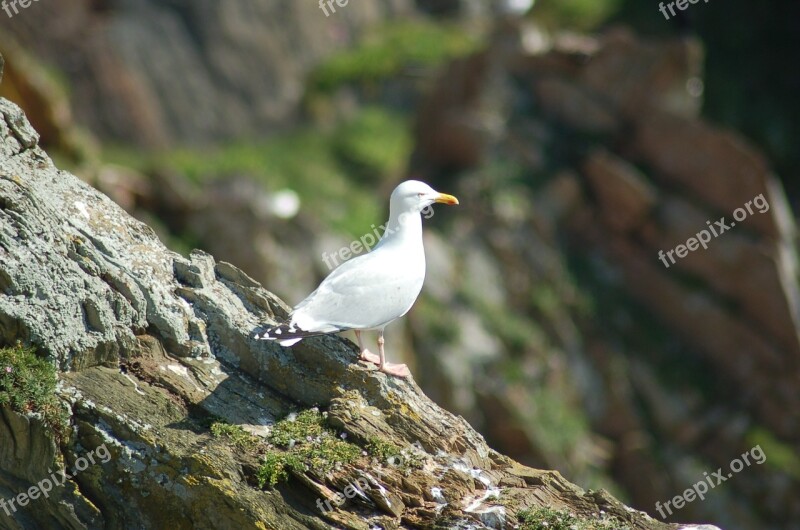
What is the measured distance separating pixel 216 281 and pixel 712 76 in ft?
81.1

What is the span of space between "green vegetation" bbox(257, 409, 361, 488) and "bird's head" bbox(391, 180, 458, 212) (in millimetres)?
2342

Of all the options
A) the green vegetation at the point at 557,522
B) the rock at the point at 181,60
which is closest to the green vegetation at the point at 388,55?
the rock at the point at 181,60

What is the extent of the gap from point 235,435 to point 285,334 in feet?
3.02

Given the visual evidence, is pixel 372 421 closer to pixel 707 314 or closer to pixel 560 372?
pixel 560 372

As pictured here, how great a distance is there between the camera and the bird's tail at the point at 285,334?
294 inches

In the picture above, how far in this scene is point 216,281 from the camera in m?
9.09

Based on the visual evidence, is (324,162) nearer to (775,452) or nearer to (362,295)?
(775,452)

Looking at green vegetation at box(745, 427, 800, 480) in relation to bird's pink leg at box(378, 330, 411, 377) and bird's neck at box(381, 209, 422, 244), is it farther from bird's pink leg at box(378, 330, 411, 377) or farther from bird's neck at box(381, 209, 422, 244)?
bird's pink leg at box(378, 330, 411, 377)

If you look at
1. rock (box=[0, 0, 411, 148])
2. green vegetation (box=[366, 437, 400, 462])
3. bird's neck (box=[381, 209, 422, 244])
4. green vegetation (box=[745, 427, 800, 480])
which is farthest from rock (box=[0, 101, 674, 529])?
rock (box=[0, 0, 411, 148])

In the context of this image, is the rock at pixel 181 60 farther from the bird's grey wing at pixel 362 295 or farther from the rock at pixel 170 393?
the bird's grey wing at pixel 362 295

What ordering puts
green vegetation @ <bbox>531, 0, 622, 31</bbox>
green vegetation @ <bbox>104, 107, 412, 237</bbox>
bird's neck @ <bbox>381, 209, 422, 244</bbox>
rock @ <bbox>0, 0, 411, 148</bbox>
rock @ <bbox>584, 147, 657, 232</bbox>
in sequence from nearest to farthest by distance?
bird's neck @ <bbox>381, 209, 422, 244</bbox> → rock @ <bbox>584, 147, 657, 232</bbox> → green vegetation @ <bbox>104, 107, 412, 237</bbox> → rock @ <bbox>0, 0, 411, 148</bbox> → green vegetation @ <bbox>531, 0, 622, 31</bbox>

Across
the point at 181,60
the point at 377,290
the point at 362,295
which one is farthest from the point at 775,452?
the point at 181,60

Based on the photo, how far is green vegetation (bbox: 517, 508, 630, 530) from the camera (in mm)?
7449

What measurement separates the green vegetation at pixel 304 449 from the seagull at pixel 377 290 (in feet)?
2.19
